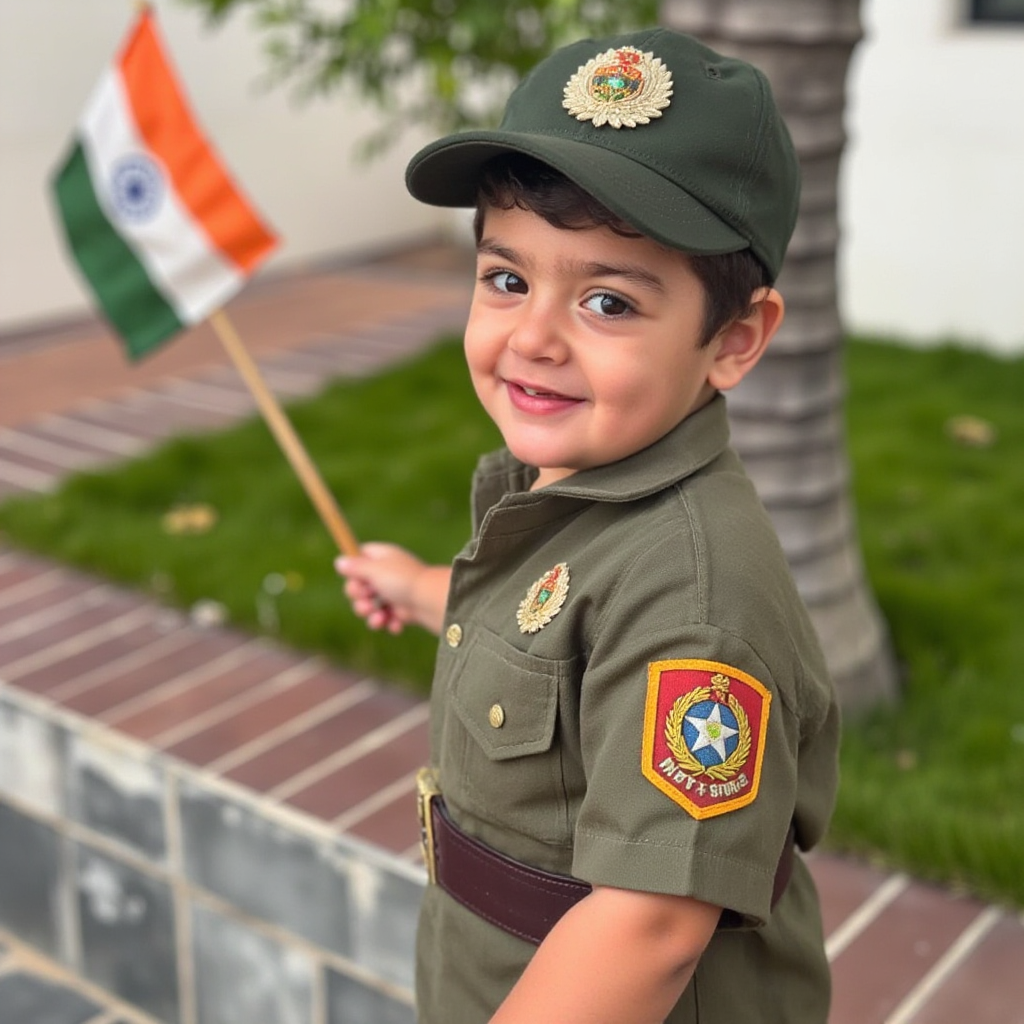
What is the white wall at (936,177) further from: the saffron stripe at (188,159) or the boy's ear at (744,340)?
the boy's ear at (744,340)

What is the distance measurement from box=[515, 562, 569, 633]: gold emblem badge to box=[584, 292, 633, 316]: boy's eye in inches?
9.6

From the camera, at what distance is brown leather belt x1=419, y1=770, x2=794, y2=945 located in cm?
144

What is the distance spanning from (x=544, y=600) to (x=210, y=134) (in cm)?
708

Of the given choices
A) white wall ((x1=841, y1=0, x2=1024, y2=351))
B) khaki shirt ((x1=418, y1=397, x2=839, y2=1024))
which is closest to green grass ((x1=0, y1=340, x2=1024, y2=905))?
white wall ((x1=841, y1=0, x2=1024, y2=351))

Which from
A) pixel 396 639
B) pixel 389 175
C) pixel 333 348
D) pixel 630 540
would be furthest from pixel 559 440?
pixel 389 175

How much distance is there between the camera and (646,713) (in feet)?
4.10

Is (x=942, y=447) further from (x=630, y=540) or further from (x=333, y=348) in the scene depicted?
(x=630, y=540)

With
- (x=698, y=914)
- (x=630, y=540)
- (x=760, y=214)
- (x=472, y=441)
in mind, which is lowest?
(x=472, y=441)

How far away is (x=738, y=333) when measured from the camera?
56.2 inches

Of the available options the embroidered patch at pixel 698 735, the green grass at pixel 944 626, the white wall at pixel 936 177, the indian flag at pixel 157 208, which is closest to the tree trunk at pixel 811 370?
the green grass at pixel 944 626

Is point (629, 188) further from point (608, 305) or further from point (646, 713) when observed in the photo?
point (646, 713)

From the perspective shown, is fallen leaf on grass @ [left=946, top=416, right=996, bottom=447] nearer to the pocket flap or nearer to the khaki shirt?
the khaki shirt

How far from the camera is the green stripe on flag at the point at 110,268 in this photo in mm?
2723

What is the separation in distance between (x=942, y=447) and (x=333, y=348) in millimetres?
2816
